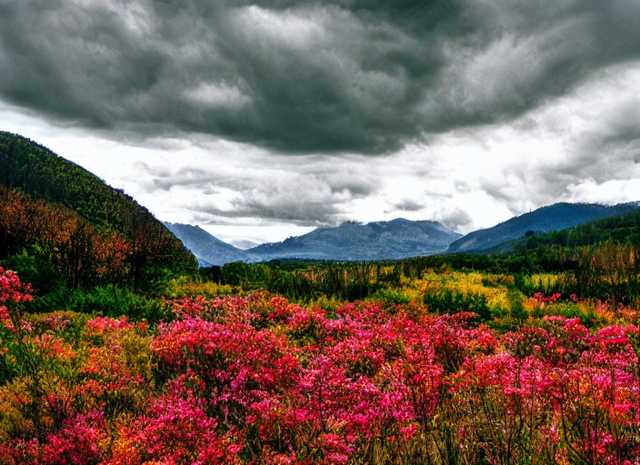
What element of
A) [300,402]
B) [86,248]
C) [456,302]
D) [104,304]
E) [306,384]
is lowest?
[300,402]

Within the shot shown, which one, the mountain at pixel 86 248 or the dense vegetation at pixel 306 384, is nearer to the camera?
the dense vegetation at pixel 306 384

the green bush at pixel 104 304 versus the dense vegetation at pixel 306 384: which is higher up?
the green bush at pixel 104 304

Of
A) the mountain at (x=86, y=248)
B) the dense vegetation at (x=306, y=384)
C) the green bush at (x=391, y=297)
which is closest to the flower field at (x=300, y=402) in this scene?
the dense vegetation at (x=306, y=384)

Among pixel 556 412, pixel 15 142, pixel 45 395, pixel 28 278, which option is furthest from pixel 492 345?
pixel 15 142

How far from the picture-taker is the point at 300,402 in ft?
16.2

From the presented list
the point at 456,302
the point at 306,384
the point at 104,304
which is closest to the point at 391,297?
the point at 456,302

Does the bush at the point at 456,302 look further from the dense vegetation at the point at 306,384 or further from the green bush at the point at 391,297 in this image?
the green bush at the point at 391,297

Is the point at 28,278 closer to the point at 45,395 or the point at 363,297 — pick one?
the point at 45,395

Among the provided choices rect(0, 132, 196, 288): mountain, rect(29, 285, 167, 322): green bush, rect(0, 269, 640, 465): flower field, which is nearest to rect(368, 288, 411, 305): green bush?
rect(0, 269, 640, 465): flower field

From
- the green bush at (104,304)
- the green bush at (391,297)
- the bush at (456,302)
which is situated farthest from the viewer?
the green bush at (391,297)

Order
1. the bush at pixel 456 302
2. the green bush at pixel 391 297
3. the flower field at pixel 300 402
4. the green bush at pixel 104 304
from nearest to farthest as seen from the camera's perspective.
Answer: the flower field at pixel 300 402 → the green bush at pixel 104 304 → the bush at pixel 456 302 → the green bush at pixel 391 297

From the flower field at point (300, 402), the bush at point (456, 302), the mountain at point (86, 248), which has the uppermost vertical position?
the mountain at point (86, 248)

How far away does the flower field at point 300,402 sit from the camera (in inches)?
158

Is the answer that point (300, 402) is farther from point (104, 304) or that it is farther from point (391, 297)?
point (391, 297)
